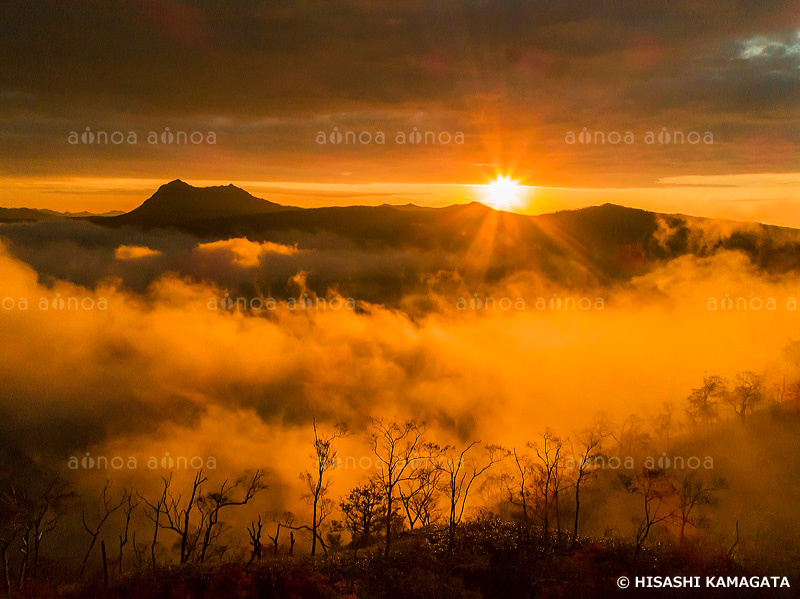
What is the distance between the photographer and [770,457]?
149000mm

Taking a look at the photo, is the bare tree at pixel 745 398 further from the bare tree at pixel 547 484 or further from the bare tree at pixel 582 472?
the bare tree at pixel 547 484

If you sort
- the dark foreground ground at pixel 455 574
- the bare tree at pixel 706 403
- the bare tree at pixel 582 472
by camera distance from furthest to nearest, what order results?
1. the bare tree at pixel 706 403
2. the bare tree at pixel 582 472
3. the dark foreground ground at pixel 455 574

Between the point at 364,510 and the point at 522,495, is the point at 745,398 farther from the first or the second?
the point at 364,510

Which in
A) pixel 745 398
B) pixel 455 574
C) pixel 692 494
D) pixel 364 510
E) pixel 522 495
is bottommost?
pixel 455 574

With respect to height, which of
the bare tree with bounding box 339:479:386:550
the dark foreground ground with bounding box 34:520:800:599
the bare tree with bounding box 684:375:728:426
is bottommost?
the dark foreground ground with bounding box 34:520:800:599

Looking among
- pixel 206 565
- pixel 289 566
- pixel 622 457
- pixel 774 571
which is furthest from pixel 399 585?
pixel 622 457

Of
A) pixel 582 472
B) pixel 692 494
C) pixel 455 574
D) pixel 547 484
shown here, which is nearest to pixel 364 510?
pixel 455 574

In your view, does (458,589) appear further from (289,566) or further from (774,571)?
(774,571)

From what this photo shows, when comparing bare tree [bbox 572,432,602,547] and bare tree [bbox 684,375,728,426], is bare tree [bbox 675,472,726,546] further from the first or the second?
bare tree [bbox 684,375,728,426]

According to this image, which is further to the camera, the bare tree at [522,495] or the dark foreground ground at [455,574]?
the bare tree at [522,495]

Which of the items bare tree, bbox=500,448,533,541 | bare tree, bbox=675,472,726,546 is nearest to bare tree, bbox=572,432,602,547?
bare tree, bbox=500,448,533,541

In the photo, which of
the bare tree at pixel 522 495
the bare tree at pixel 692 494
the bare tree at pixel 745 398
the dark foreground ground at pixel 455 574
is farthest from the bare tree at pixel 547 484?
the bare tree at pixel 745 398

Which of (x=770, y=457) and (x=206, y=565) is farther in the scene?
(x=770, y=457)

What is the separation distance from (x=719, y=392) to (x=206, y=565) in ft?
566
